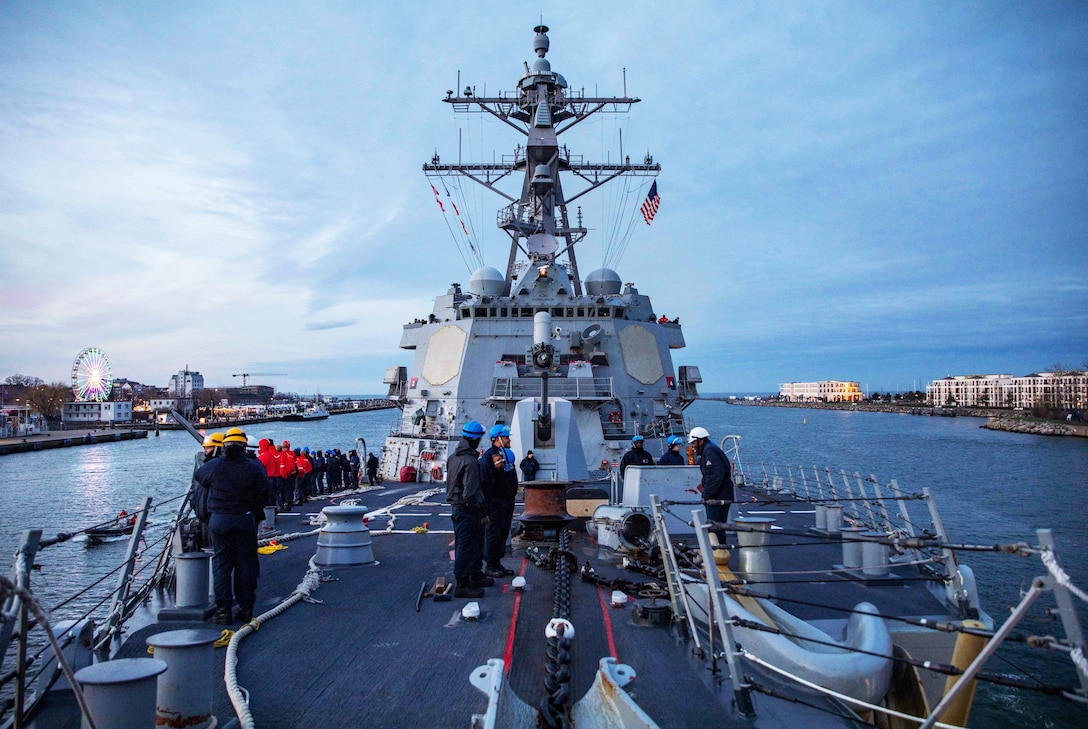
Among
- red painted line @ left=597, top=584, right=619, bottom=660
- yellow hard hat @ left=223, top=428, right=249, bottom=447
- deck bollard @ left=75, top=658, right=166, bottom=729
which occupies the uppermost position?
yellow hard hat @ left=223, top=428, right=249, bottom=447

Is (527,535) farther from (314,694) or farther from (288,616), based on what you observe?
(314,694)

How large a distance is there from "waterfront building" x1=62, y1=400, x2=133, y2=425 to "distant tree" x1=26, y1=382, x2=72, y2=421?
1.02m

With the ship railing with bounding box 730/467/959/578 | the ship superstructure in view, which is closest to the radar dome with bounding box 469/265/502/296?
the ship superstructure

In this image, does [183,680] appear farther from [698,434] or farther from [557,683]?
[698,434]

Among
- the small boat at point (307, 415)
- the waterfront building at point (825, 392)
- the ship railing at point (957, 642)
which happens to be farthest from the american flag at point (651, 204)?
the waterfront building at point (825, 392)

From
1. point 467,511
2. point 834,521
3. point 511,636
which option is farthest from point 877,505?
point 511,636

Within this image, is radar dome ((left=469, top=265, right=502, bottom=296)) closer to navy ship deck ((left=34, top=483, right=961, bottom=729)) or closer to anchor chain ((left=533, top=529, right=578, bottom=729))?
navy ship deck ((left=34, top=483, right=961, bottom=729))

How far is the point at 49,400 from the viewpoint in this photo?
221ft

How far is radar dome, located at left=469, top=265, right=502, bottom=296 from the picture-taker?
1680 cm

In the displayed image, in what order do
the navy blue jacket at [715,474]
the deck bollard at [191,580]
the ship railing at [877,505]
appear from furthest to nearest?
the navy blue jacket at [715,474] → the ship railing at [877,505] → the deck bollard at [191,580]

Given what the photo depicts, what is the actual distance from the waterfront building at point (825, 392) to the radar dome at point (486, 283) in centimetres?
15282

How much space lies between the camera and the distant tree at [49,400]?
66.5m

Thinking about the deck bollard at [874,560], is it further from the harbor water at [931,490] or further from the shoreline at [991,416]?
the shoreline at [991,416]

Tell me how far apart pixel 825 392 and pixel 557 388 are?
171m
